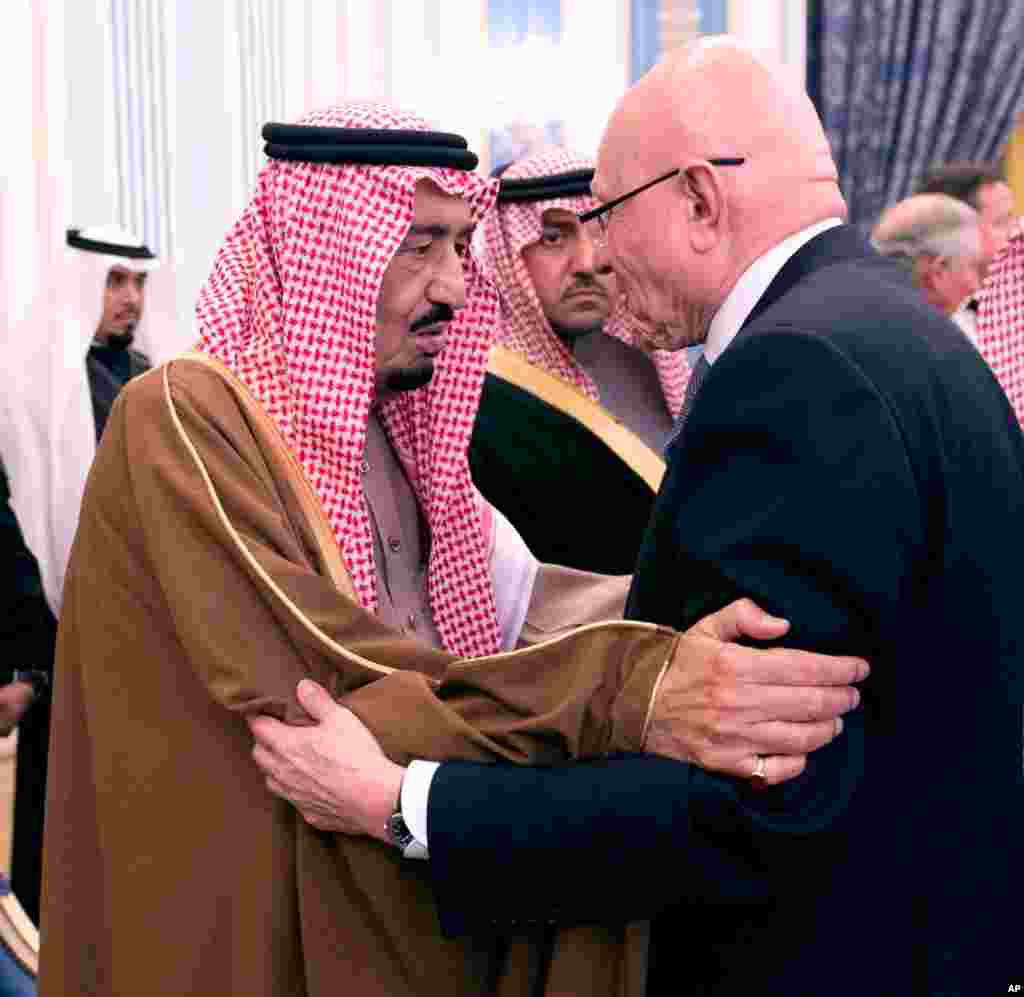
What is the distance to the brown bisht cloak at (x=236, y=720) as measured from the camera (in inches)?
68.4

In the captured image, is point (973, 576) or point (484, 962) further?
point (484, 962)

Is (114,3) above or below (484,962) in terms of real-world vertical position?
above

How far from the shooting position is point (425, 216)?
2250mm

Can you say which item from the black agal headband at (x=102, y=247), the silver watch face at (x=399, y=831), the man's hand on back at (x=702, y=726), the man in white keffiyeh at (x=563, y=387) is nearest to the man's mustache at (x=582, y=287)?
the man in white keffiyeh at (x=563, y=387)

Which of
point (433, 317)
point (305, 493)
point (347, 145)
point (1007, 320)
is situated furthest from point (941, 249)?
point (305, 493)

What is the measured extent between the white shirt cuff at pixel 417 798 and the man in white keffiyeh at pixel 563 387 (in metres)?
1.64

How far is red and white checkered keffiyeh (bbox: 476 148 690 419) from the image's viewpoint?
368cm

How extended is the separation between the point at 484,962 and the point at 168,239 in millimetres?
4949

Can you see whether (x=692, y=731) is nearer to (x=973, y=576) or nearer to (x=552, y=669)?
(x=552, y=669)

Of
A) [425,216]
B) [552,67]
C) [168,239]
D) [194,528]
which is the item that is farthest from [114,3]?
[194,528]

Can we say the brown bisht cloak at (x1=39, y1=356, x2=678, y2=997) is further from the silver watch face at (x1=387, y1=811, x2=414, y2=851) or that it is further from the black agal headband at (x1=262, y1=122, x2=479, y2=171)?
the black agal headband at (x1=262, y1=122, x2=479, y2=171)

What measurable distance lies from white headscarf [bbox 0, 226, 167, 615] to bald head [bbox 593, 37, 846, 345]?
3.15 metres

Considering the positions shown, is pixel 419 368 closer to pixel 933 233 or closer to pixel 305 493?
pixel 305 493

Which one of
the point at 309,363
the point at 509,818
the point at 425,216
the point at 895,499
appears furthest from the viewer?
the point at 425,216
